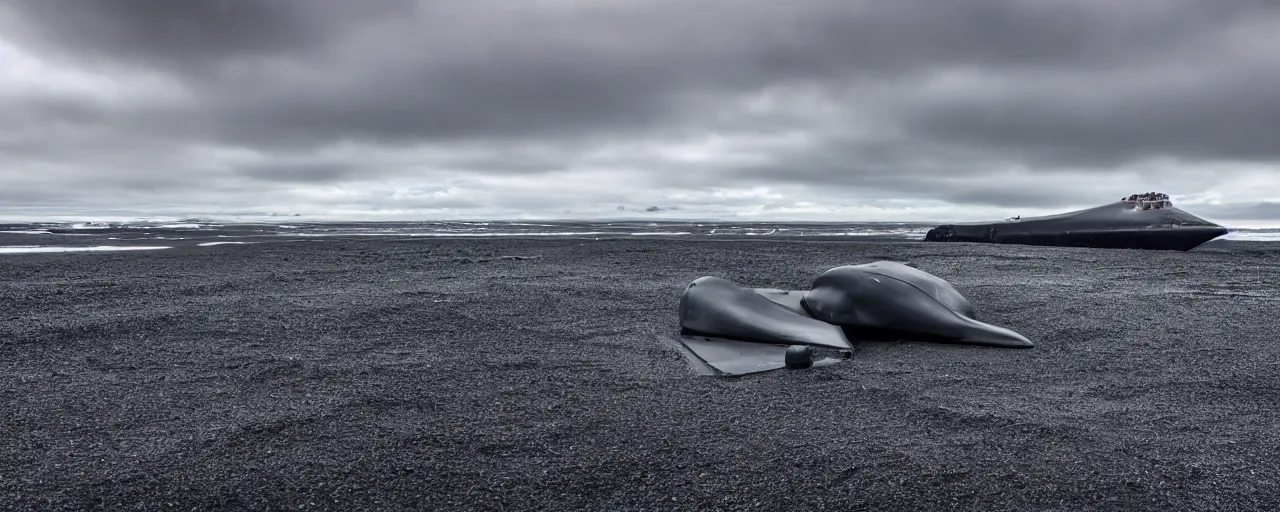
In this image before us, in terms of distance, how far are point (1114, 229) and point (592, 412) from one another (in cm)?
1466

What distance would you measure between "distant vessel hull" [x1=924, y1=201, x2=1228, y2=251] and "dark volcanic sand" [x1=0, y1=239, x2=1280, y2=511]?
8.78 m

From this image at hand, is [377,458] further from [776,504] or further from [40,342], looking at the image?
[40,342]

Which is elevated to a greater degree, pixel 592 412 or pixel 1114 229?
pixel 1114 229

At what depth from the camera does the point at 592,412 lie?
9.82ft

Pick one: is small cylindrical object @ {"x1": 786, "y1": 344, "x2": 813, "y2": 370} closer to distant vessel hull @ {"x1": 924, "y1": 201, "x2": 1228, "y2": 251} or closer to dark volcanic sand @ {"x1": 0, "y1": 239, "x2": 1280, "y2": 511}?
dark volcanic sand @ {"x1": 0, "y1": 239, "x2": 1280, "y2": 511}

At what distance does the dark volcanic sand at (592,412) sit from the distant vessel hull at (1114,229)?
8.78 metres

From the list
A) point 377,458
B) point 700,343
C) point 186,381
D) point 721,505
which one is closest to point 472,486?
point 377,458

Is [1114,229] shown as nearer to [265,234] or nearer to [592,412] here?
[592,412]

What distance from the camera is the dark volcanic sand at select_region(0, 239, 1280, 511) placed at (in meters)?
2.19

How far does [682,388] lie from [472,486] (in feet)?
4.47

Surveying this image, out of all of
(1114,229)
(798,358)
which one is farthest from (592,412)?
(1114,229)

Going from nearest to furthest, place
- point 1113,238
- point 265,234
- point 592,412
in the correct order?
point 592,412, point 1113,238, point 265,234

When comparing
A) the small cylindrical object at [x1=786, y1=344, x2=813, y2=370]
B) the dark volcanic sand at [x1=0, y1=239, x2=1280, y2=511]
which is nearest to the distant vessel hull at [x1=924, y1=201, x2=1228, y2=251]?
the dark volcanic sand at [x1=0, y1=239, x2=1280, y2=511]

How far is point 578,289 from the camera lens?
698cm
